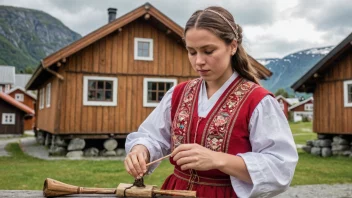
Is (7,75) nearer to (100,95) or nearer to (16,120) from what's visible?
(16,120)

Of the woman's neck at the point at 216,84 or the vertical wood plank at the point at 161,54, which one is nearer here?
the woman's neck at the point at 216,84

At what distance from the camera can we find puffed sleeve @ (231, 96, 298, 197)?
1604 millimetres

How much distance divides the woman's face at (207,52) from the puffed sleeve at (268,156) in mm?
256

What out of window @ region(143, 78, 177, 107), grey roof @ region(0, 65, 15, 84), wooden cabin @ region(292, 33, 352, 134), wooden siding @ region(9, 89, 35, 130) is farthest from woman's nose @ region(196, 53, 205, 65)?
grey roof @ region(0, 65, 15, 84)

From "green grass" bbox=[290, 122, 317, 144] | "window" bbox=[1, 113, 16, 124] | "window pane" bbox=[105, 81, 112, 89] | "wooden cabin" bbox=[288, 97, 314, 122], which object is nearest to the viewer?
"window pane" bbox=[105, 81, 112, 89]

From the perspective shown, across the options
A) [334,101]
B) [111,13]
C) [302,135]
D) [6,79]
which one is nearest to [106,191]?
[334,101]

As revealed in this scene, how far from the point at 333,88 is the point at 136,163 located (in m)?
15.0

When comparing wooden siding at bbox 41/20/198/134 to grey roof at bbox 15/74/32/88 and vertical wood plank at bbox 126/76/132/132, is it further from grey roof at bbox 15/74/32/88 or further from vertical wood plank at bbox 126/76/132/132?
grey roof at bbox 15/74/32/88

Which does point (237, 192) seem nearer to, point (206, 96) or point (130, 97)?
point (206, 96)

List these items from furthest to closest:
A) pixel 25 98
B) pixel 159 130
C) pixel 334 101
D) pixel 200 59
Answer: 1. pixel 25 98
2. pixel 334 101
3. pixel 159 130
4. pixel 200 59

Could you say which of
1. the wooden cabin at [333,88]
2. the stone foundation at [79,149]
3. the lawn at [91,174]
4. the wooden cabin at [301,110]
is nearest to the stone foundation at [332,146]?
the wooden cabin at [333,88]

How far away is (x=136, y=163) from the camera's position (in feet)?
5.62

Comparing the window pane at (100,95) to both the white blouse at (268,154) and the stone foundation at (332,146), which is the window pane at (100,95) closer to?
the stone foundation at (332,146)

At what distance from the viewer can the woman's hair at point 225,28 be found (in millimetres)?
1783
